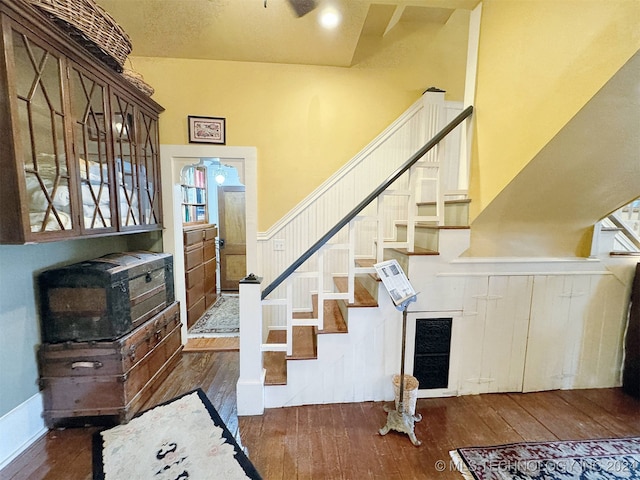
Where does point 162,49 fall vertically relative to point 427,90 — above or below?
above

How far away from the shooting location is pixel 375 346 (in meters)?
2.02

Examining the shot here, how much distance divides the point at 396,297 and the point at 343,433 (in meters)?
0.96

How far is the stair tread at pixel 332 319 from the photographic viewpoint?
1.98 meters

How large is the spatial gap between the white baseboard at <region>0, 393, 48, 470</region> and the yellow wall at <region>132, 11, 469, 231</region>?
1990mm

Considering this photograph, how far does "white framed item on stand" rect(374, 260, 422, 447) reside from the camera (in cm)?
169

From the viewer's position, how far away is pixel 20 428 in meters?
1.60

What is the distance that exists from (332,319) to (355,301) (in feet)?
0.89

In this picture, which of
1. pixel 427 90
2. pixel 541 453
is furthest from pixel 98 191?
pixel 541 453

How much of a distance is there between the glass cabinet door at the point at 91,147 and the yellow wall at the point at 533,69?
250cm

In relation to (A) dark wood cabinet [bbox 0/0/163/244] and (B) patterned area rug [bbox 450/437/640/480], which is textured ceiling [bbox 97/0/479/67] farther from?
(B) patterned area rug [bbox 450/437/640/480]

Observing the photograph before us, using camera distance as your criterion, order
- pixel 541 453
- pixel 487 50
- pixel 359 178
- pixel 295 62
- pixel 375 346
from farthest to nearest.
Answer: pixel 359 178
pixel 295 62
pixel 375 346
pixel 487 50
pixel 541 453

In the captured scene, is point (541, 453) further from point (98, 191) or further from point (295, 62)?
point (295, 62)

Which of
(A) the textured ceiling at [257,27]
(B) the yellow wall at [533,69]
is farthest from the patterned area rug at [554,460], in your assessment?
(A) the textured ceiling at [257,27]

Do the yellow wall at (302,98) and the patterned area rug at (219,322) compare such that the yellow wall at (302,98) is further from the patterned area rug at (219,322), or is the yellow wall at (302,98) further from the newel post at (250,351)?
the patterned area rug at (219,322)
